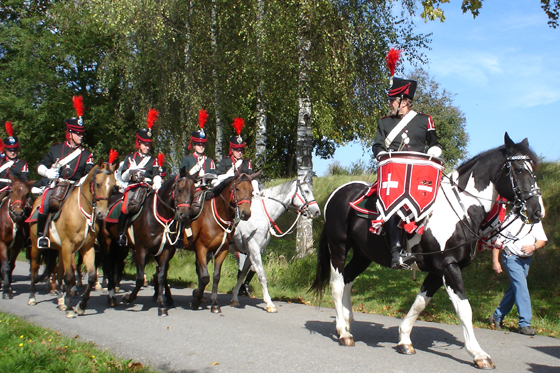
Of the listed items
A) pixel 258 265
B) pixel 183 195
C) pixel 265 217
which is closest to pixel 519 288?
pixel 258 265

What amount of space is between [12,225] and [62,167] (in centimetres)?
213

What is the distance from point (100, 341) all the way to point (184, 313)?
2.38 metres

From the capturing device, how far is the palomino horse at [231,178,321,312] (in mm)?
10234

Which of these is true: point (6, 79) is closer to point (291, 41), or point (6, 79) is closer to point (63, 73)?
point (63, 73)

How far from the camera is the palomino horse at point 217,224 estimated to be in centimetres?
947

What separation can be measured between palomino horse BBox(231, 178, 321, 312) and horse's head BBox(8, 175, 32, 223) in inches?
167

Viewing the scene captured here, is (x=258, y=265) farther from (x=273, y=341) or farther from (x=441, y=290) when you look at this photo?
(x=441, y=290)

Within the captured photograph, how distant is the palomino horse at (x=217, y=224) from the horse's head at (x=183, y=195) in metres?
0.79

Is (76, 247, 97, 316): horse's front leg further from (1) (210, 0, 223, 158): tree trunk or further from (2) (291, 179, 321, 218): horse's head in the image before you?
(1) (210, 0, 223, 158): tree trunk

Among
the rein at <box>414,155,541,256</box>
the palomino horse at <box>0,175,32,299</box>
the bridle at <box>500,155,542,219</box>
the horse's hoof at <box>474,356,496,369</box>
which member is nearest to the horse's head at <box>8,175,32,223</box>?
→ the palomino horse at <box>0,175,32,299</box>

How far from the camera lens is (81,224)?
9.15 meters

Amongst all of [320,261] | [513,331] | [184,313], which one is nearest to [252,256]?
[184,313]

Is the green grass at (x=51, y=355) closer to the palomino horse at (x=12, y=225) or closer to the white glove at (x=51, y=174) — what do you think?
the white glove at (x=51, y=174)

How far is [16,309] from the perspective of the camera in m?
9.30
